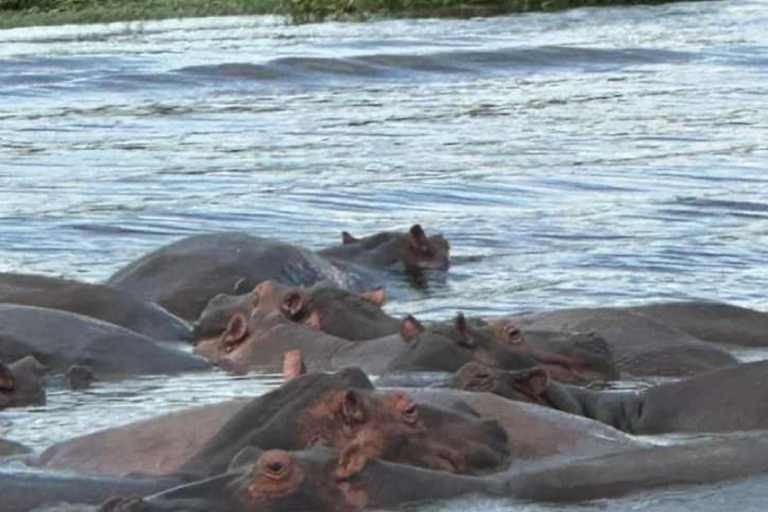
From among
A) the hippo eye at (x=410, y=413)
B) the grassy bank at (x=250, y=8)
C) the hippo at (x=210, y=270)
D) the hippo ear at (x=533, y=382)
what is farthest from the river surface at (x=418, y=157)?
the grassy bank at (x=250, y=8)

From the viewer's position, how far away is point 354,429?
17.2 ft

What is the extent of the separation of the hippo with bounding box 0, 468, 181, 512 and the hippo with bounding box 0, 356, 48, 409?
1.50m

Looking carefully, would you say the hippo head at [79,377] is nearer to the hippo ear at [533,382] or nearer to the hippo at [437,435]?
the hippo at [437,435]

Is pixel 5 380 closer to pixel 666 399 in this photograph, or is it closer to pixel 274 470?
pixel 666 399

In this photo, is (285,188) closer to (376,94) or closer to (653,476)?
(376,94)

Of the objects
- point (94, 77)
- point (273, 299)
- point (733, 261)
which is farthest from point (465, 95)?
point (273, 299)

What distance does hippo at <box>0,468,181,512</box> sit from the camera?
489 cm

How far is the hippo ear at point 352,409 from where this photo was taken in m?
5.24

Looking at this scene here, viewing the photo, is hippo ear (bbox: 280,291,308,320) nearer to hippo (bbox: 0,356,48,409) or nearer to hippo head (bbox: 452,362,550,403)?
hippo (bbox: 0,356,48,409)

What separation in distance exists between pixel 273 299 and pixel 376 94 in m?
10.9

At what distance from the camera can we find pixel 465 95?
59.6 ft

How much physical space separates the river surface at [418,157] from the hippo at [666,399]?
844mm

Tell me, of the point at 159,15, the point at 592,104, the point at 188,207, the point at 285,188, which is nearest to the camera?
the point at 188,207

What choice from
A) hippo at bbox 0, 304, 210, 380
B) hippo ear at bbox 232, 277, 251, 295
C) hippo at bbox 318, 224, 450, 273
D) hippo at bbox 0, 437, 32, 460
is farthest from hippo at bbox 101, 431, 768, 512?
hippo at bbox 318, 224, 450, 273
